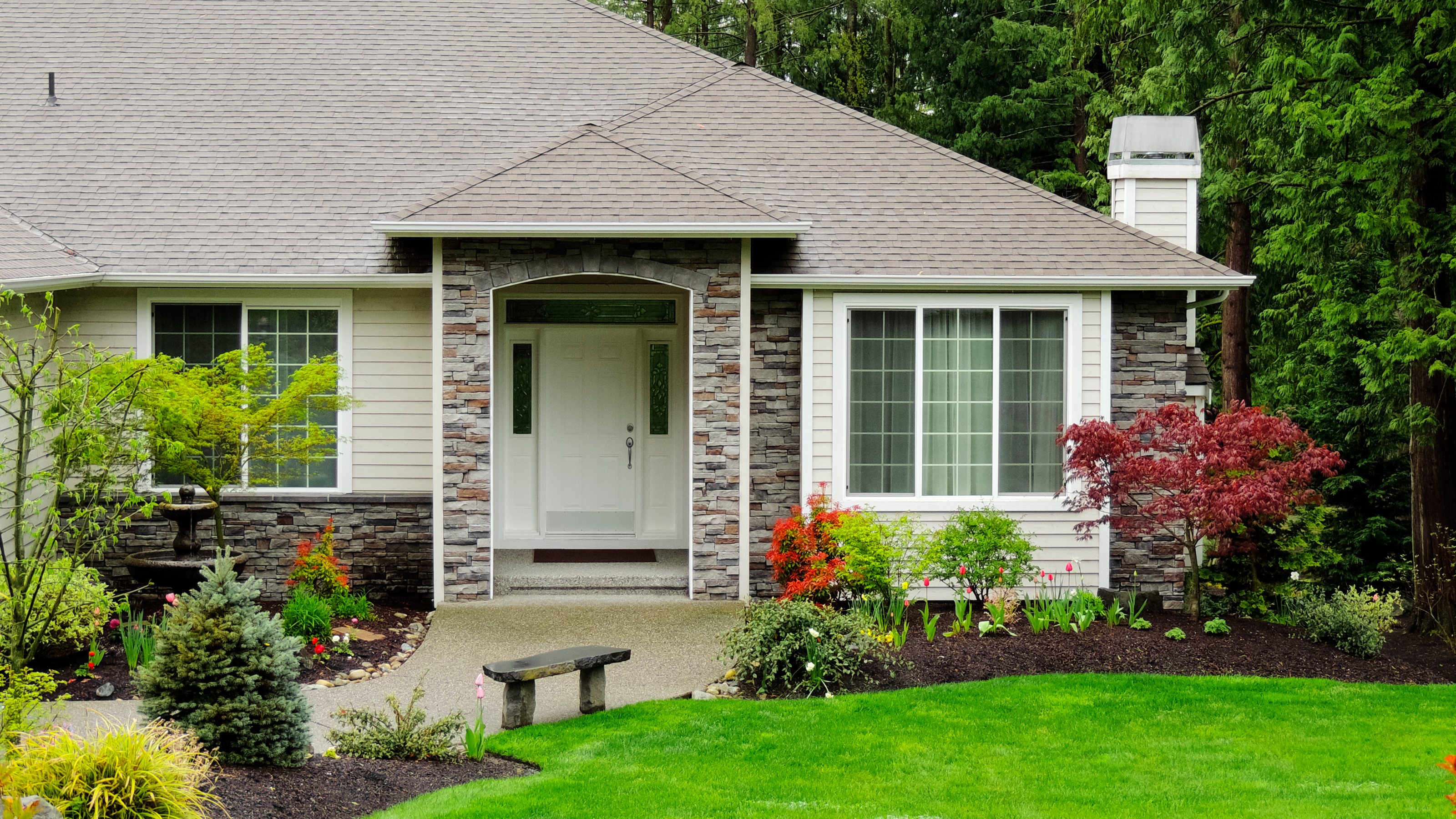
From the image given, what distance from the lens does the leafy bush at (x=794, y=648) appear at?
295 inches

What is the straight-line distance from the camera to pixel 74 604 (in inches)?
281

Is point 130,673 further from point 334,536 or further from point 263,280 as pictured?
point 263,280

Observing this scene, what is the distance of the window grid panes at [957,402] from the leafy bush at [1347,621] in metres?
2.60

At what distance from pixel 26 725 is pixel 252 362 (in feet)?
15.3

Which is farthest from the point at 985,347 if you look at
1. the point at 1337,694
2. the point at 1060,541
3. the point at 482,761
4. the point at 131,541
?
the point at 131,541

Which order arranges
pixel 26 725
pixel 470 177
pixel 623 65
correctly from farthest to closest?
pixel 623 65
pixel 470 177
pixel 26 725

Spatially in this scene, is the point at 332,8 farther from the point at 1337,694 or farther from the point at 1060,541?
the point at 1337,694

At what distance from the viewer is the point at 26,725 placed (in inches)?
204

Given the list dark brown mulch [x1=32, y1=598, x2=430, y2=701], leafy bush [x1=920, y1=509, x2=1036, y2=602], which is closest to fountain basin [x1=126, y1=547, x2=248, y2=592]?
dark brown mulch [x1=32, y1=598, x2=430, y2=701]

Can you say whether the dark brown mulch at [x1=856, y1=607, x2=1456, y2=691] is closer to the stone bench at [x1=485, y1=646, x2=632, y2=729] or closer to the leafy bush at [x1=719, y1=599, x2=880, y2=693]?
the leafy bush at [x1=719, y1=599, x2=880, y2=693]

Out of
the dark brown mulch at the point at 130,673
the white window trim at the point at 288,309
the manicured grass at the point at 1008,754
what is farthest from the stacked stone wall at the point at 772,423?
the white window trim at the point at 288,309

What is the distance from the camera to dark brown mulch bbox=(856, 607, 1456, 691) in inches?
314

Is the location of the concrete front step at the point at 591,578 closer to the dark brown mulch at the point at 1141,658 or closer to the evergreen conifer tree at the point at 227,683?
the dark brown mulch at the point at 1141,658

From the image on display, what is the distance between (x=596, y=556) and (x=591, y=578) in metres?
1.06
